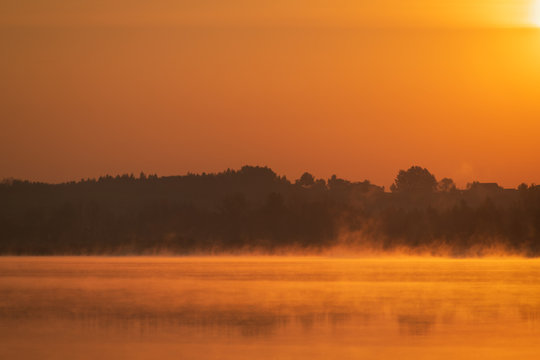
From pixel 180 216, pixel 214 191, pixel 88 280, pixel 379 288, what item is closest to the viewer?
pixel 379 288

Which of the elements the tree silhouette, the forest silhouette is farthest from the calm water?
the tree silhouette

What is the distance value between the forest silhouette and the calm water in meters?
61.4

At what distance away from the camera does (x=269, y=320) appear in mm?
21094

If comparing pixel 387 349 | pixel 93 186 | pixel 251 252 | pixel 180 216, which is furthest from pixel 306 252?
pixel 387 349

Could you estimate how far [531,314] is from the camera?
2241 cm

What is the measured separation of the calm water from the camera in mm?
16406

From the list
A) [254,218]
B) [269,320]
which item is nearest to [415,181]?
[254,218]

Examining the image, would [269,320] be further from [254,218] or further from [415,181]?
[415,181]

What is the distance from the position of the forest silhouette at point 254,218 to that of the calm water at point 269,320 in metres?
61.4

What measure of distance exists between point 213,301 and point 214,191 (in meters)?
122

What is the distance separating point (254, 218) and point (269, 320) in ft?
300

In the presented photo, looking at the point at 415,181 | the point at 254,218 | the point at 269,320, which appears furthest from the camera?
the point at 415,181

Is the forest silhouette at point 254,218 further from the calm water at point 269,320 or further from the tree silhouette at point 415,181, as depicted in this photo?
the calm water at point 269,320

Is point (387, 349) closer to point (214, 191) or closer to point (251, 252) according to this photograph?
point (251, 252)
